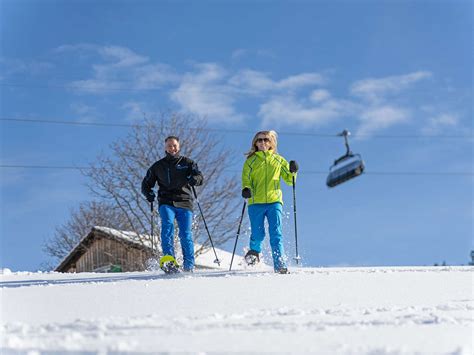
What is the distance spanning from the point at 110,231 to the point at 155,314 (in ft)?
65.3

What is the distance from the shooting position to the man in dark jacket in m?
8.12

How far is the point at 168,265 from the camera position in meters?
7.88

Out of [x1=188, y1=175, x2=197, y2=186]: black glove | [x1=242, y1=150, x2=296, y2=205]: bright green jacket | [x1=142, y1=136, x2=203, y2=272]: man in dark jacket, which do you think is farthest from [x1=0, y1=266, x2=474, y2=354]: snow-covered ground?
[x1=188, y1=175, x2=197, y2=186]: black glove

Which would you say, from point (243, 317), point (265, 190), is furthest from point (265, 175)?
point (243, 317)

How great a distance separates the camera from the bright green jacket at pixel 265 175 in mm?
8156

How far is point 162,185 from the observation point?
8.36 metres

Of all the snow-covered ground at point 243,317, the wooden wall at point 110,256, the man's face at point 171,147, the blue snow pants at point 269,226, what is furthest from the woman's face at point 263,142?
the wooden wall at point 110,256

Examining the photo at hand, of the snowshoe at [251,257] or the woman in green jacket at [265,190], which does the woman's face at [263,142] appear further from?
the snowshoe at [251,257]

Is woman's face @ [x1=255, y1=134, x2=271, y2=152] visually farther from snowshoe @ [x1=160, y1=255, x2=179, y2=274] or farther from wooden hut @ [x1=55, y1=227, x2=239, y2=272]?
wooden hut @ [x1=55, y1=227, x2=239, y2=272]

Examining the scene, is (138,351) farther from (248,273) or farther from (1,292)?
(248,273)

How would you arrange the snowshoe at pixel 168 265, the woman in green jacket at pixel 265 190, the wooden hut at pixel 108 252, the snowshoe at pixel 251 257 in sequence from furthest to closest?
the wooden hut at pixel 108 252 < the snowshoe at pixel 251 257 < the woman in green jacket at pixel 265 190 < the snowshoe at pixel 168 265

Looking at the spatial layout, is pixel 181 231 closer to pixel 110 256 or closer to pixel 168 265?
pixel 168 265

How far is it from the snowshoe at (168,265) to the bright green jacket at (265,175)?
1.27 meters

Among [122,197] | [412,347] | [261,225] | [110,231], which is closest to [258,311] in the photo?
[412,347]
